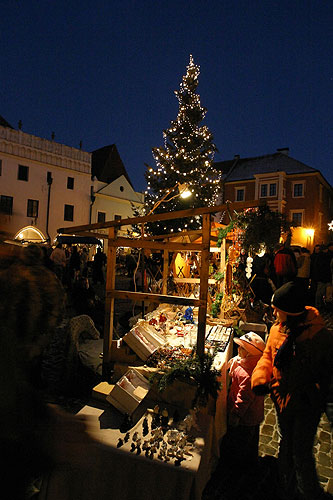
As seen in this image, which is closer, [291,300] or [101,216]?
[291,300]

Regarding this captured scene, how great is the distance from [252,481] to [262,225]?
149 inches

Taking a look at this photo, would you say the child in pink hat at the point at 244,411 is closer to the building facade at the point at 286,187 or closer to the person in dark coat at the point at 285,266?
the person in dark coat at the point at 285,266

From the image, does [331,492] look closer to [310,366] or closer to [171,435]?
[310,366]

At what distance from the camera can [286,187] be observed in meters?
31.3

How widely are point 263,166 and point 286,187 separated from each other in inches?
149

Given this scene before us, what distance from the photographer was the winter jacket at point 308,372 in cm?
281

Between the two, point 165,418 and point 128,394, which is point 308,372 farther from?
point 128,394

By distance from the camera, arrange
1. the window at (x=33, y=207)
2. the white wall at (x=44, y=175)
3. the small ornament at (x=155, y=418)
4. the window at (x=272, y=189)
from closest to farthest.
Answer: the small ornament at (x=155, y=418)
the white wall at (x=44, y=175)
the window at (x=33, y=207)
the window at (x=272, y=189)

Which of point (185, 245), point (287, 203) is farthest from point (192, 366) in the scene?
point (287, 203)

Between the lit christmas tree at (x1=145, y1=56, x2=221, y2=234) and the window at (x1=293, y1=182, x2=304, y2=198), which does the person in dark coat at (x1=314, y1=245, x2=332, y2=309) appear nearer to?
the lit christmas tree at (x1=145, y1=56, x2=221, y2=234)

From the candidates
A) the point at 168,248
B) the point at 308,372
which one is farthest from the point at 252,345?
the point at 168,248

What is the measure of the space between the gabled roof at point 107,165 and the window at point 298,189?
19716 millimetres

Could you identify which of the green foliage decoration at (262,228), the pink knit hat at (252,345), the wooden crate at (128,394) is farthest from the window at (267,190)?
the wooden crate at (128,394)

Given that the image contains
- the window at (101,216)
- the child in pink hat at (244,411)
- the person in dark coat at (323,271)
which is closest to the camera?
the child in pink hat at (244,411)
